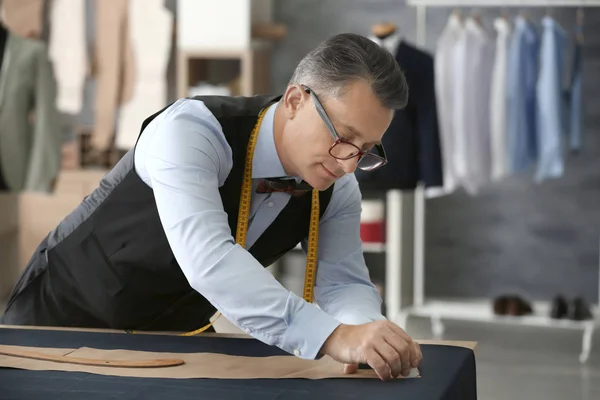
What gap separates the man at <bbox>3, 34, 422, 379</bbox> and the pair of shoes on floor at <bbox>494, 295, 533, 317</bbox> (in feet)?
10.0

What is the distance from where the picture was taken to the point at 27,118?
541cm

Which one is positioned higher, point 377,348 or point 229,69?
point 229,69

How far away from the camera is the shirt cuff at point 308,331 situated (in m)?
1.66

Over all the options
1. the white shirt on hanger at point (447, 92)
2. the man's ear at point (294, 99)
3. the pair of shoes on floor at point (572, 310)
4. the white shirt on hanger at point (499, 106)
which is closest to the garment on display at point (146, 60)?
the white shirt on hanger at point (447, 92)

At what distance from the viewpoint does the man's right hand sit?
160 cm

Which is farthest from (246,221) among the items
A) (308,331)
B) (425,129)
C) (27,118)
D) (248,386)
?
(27,118)

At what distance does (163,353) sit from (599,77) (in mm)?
4450

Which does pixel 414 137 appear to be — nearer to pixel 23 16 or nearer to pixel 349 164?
pixel 23 16

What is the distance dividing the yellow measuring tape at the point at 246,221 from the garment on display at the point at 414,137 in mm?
2688

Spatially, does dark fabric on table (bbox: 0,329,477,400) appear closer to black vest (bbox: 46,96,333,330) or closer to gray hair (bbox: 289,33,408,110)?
black vest (bbox: 46,96,333,330)

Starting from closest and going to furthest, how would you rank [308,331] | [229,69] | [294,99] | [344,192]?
[308,331] → [294,99] → [344,192] → [229,69]

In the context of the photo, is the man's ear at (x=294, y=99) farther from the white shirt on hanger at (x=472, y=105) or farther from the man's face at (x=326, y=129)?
the white shirt on hanger at (x=472, y=105)

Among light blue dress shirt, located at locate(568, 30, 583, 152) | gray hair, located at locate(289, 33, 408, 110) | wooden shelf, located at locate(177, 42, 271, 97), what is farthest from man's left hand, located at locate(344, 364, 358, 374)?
wooden shelf, located at locate(177, 42, 271, 97)

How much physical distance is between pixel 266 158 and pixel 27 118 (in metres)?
3.74
